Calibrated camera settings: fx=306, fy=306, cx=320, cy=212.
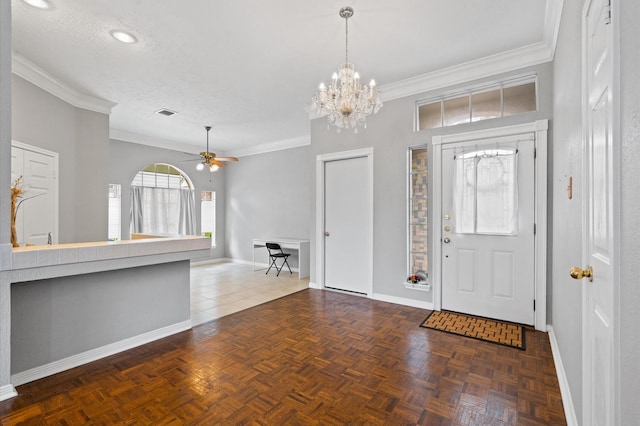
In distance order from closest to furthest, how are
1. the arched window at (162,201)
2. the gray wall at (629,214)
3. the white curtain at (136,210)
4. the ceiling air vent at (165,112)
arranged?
the gray wall at (629,214)
the ceiling air vent at (165,112)
the white curtain at (136,210)
the arched window at (162,201)

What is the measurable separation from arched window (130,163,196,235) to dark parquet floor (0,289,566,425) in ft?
14.3

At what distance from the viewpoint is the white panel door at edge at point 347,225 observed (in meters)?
4.55

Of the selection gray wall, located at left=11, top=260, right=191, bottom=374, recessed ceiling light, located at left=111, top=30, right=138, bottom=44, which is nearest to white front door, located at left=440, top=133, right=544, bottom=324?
gray wall, located at left=11, top=260, right=191, bottom=374

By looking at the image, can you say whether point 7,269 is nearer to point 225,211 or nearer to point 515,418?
point 515,418

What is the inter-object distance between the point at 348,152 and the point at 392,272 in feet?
6.10

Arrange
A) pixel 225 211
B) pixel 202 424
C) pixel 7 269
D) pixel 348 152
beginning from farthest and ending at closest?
pixel 225 211, pixel 348 152, pixel 7 269, pixel 202 424

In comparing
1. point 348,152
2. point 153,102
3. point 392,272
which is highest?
point 153,102

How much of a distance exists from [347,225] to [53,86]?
4304 millimetres

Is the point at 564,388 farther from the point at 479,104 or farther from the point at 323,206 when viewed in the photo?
the point at 323,206

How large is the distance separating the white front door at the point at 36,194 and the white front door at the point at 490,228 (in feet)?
16.0

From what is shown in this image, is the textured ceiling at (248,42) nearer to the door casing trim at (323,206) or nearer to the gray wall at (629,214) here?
the door casing trim at (323,206)

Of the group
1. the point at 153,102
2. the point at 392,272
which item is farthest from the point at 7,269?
the point at 392,272

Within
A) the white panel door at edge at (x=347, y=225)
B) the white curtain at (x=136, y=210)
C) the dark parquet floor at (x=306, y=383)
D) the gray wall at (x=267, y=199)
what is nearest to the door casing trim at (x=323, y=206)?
the white panel door at edge at (x=347, y=225)

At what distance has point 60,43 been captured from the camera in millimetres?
3088
